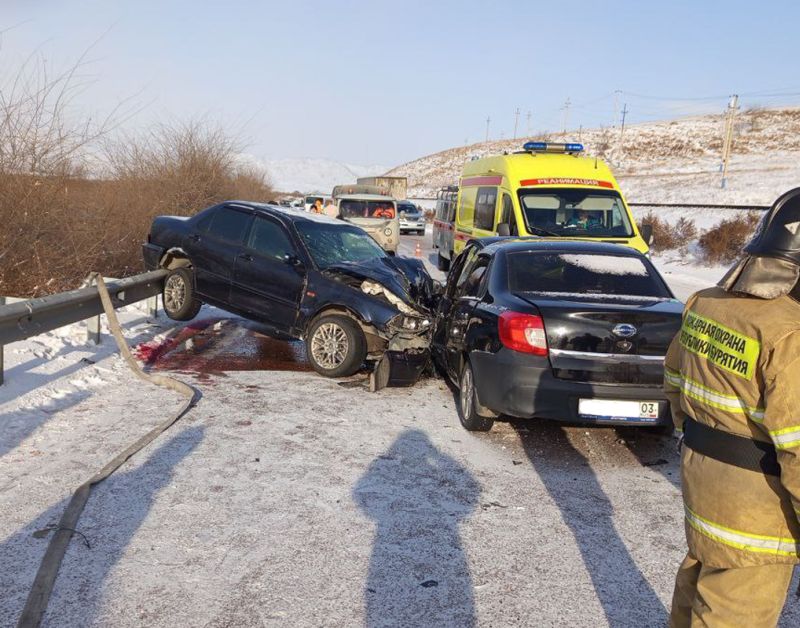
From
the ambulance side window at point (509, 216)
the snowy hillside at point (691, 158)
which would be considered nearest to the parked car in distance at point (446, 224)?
the ambulance side window at point (509, 216)

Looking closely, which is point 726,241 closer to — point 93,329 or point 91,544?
point 93,329

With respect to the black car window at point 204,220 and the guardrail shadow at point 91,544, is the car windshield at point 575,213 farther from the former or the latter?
the guardrail shadow at point 91,544

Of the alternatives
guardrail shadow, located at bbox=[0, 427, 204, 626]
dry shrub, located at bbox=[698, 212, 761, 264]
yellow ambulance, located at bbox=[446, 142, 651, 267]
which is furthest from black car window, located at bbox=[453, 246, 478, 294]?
dry shrub, located at bbox=[698, 212, 761, 264]

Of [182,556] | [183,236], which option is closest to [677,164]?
[183,236]

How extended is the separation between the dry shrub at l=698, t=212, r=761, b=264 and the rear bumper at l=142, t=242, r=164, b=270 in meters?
18.0

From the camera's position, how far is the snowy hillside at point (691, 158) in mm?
51250

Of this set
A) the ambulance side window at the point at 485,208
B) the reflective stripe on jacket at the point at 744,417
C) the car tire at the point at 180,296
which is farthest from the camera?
the ambulance side window at the point at 485,208

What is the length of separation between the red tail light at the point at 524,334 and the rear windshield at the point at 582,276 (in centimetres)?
49

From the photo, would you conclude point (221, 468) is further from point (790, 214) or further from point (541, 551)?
point (790, 214)

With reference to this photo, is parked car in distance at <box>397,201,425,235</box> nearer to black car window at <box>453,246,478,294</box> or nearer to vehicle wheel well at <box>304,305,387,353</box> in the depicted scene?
black car window at <box>453,246,478,294</box>

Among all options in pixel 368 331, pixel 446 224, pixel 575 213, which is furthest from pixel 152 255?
pixel 446 224

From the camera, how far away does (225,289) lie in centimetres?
868

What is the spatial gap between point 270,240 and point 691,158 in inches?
3252

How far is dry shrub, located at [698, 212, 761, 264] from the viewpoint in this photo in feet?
73.2
